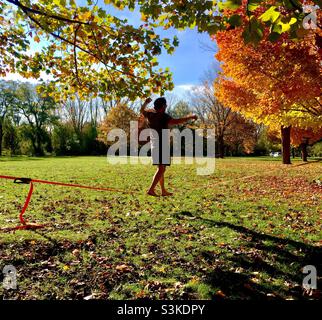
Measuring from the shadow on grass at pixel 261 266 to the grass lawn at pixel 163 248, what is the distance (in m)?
0.01

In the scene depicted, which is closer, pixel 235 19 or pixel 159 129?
pixel 235 19

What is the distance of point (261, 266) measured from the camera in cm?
416

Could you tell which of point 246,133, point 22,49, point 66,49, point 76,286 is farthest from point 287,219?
point 246,133

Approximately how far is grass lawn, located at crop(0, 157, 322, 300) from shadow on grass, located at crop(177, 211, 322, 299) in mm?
14

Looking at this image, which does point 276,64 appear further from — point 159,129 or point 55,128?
point 55,128

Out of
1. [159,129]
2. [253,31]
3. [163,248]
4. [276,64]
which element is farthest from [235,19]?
[276,64]

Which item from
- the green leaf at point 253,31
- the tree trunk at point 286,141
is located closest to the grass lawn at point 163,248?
the green leaf at point 253,31

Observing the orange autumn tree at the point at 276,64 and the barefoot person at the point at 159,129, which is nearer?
the barefoot person at the point at 159,129

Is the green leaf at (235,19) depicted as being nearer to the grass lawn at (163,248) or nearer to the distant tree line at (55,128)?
the grass lawn at (163,248)

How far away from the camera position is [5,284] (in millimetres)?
3598

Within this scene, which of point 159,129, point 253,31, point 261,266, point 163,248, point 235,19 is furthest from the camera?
point 159,129

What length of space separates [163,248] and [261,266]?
5.20ft

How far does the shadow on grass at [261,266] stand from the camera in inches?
137

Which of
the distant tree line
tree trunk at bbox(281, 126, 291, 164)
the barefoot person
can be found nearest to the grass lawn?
the barefoot person
